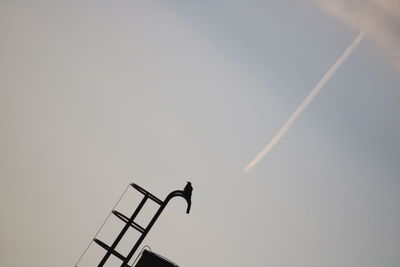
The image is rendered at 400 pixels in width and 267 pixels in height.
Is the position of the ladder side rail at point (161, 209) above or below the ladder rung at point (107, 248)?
above

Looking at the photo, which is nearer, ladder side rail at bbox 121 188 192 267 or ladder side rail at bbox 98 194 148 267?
ladder side rail at bbox 98 194 148 267

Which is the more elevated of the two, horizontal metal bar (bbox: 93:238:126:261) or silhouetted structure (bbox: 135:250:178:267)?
silhouetted structure (bbox: 135:250:178:267)

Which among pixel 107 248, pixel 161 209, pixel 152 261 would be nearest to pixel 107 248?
pixel 107 248

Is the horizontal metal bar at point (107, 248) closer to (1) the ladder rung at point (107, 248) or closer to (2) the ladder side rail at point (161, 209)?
(1) the ladder rung at point (107, 248)

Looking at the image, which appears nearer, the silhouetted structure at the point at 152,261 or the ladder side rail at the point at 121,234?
the silhouetted structure at the point at 152,261

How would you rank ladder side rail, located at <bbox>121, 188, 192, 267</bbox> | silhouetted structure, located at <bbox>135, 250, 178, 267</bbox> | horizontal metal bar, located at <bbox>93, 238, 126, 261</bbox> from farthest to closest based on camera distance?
ladder side rail, located at <bbox>121, 188, 192, 267</bbox> → horizontal metal bar, located at <bbox>93, 238, 126, 261</bbox> → silhouetted structure, located at <bbox>135, 250, 178, 267</bbox>

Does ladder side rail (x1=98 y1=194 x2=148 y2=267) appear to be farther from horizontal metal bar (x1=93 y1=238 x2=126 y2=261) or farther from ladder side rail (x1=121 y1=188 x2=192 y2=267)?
ladder side rail (x1=121 y1=188 x2=192 y2=267)

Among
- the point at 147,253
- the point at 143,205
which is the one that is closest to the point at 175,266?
the point at 147,253

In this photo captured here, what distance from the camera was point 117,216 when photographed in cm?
1378

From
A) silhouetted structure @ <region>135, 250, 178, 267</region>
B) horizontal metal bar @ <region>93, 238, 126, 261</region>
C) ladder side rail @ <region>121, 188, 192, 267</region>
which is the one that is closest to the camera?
silhouetted structure @ <region>135, 250, 178, 267</region>

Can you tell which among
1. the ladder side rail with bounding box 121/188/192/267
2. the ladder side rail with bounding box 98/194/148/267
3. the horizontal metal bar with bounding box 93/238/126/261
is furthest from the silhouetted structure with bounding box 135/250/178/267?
the ladder side rail with bounding box 98/194/148/267

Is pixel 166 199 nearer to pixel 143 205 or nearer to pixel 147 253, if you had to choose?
pixel 143 205

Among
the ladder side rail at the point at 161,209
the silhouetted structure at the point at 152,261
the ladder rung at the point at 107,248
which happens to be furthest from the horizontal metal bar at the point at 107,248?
the silhouetted structure at the point at 152,261

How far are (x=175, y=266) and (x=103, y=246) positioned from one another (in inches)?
97.9
